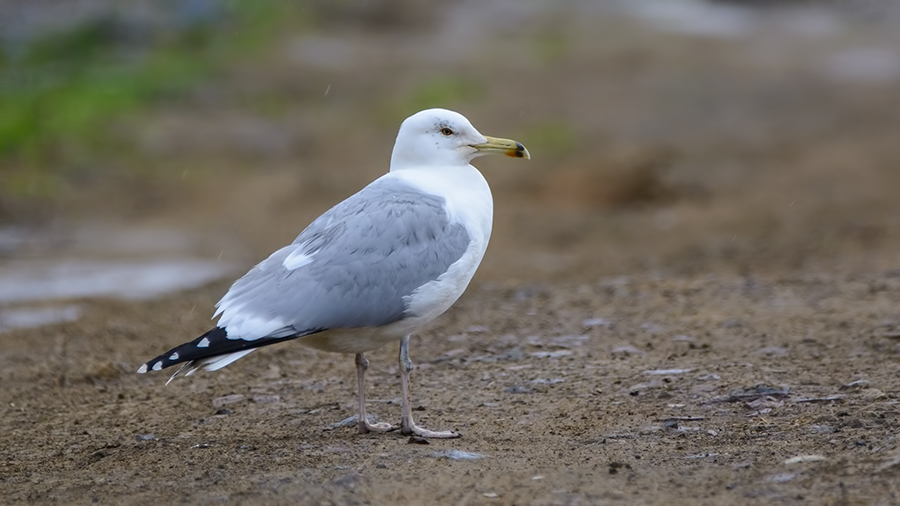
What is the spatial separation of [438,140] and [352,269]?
34.4 inches

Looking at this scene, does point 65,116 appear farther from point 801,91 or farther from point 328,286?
point 328,286

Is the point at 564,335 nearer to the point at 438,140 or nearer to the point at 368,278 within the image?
the point at 438,140

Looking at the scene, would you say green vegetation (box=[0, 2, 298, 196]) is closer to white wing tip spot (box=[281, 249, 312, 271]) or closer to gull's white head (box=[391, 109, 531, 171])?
gull's white head (box=[391, 109, 531, 171])

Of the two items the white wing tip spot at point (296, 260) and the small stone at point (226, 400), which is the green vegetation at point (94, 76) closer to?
the small stone at point (226, 400)

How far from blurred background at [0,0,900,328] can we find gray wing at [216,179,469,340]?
4.11m

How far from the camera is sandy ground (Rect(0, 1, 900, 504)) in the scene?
4121 mm

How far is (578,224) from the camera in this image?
11.2m

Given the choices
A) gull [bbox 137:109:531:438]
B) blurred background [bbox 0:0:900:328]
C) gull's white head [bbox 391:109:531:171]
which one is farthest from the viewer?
blurred background [bbox 0:0:900:328]

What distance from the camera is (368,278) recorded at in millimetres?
4555

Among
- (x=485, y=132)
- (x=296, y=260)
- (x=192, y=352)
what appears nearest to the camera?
(x=192, y=352)

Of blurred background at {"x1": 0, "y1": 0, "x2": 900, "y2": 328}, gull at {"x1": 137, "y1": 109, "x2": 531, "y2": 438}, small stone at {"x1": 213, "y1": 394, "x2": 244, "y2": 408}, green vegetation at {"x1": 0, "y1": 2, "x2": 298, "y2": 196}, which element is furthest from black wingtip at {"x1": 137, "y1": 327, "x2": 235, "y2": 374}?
green vegetation at {"x1": 0, "y1": 2, "x2": 298, "y2": 196}

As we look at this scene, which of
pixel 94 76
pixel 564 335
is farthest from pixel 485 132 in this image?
pixel 564 335

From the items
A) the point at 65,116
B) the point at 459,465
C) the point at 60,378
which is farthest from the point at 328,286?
the point at 65,116

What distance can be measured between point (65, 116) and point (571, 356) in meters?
12.4
